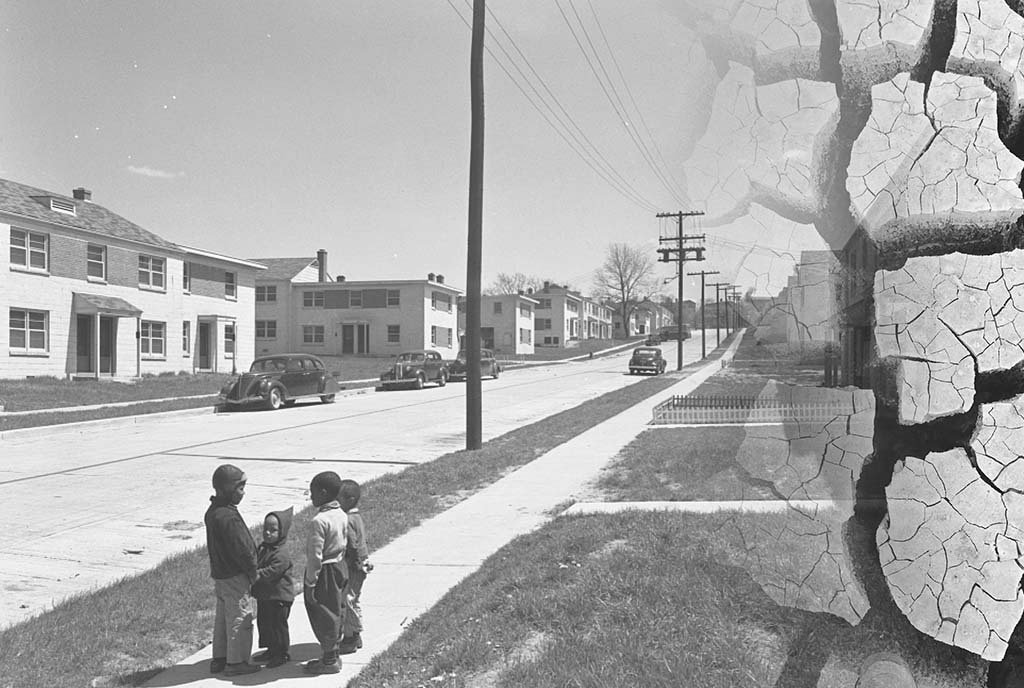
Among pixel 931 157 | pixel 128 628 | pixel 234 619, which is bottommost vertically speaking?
pixel 128 628

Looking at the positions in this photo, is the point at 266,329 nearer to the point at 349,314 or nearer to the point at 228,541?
the point at 349,314

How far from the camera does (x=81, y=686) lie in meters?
3.66

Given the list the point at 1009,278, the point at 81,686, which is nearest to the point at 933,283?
the point at 1009,278

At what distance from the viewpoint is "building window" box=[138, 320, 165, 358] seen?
2836 cm

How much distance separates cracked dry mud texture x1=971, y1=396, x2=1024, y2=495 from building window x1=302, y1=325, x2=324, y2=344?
1321 inches

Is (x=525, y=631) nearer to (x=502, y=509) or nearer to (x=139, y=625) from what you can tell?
(x=139, y=625)

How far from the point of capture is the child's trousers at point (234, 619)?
3182 millimetres

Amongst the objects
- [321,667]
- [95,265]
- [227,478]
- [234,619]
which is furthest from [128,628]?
[95,265]

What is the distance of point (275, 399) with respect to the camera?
A: 19.2 metres

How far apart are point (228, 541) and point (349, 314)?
24.4m

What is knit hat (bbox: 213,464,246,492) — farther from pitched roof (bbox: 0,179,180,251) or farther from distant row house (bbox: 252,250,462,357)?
distant row house (bbox: 252,250,462,357)

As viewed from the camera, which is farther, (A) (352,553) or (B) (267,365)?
(B) (267,365)

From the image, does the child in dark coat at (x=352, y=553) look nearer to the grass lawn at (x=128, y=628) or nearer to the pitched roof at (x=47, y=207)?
the grass lawn at (x=128, y=628)

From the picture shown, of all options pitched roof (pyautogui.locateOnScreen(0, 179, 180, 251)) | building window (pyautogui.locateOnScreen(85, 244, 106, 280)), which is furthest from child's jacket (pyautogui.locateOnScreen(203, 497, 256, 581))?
building window (pyautogui.locateOnScreen(85, 244, 106, 280))
